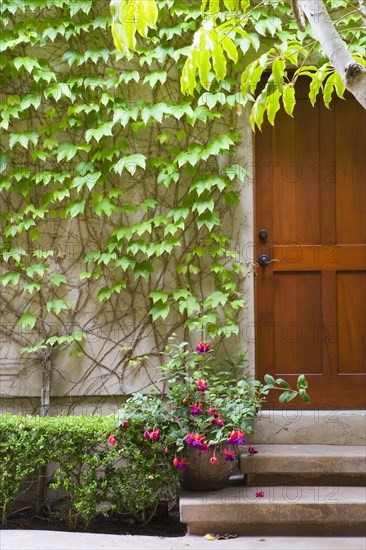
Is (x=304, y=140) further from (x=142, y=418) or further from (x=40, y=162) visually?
(x=142, y=418)

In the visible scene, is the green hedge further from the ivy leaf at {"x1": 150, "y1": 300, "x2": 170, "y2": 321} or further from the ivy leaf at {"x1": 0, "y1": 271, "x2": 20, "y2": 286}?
the ivy leaf at {"x1": 0, "y1": 271, "x2": 20, "y2": 286}

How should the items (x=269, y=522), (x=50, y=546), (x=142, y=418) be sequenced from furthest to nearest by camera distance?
(x=142, y=418) < (x=269, y=522) < (x=50, y=546)

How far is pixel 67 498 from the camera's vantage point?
182 inches

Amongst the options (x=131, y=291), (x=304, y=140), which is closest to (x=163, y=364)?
(x=131, y=291)

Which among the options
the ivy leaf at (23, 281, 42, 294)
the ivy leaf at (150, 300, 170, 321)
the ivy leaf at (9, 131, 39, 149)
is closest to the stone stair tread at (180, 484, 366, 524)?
the ivy leaf at (150, 300, 170, 321)

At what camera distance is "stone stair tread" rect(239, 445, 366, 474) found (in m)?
4.37

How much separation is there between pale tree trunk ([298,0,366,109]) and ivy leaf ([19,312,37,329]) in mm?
3100

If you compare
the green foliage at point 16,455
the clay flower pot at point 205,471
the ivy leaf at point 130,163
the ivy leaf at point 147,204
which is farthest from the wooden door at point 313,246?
the green foliage at point 16,455

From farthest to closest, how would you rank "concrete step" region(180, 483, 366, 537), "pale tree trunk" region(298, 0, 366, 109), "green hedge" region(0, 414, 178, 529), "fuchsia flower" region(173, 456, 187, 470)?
"green hedge" region(0, 414, 178, 529), "fuchsia flower" region(173, 456, 187, 470), "concrete step" region(180, 483, 366, 537), "pale tree trunk" region(298, 0, 366, 109)

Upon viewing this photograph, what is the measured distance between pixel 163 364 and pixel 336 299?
4.33 ft

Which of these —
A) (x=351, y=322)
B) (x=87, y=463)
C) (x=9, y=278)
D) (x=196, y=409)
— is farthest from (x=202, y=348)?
(x=9, y=278)

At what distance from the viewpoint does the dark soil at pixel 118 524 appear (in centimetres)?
423

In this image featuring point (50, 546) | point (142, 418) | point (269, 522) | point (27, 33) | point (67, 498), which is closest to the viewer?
point (50, 546)

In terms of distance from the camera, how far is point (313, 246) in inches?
199
